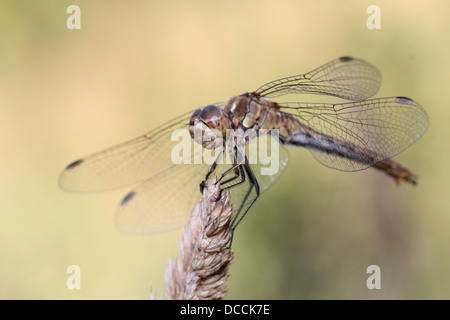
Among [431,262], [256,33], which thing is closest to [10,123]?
[256,33]

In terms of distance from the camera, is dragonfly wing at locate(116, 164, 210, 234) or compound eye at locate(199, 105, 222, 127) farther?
dragonfly wing at locate(116, 164, 210, 234)

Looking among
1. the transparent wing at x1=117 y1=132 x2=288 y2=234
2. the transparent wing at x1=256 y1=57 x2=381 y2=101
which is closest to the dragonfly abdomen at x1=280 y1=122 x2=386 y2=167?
the transparent wing at x1=117 y1=132 x2=288 y2=234

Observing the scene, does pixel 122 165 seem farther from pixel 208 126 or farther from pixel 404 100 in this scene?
pixel 404 100

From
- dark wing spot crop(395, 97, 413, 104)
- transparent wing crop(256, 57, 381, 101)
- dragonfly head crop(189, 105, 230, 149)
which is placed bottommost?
dragonfly head crop(189, 105, 230, 149)

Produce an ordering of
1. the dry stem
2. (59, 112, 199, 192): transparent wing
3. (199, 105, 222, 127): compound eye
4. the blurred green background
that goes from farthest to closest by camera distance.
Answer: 1. the blurred green background
2. (59, 112, 199, 192): transparent wing
3. (199, 105, 222, 127): compound eye
4. the dry stem

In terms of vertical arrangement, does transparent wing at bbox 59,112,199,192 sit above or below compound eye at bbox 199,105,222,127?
below

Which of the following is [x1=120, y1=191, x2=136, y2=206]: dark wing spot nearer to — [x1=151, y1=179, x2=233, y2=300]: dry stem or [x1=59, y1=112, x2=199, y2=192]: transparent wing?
[x1=59, y1=112, x2=199, y2=192]: transparent wing

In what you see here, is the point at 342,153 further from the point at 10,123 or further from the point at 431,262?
the point at 10,123

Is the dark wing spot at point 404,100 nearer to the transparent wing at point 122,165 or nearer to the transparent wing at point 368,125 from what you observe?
the transparent wing at point 368,125

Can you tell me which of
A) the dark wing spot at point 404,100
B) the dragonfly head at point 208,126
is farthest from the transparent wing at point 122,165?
the dark wing spot at point 404,100
